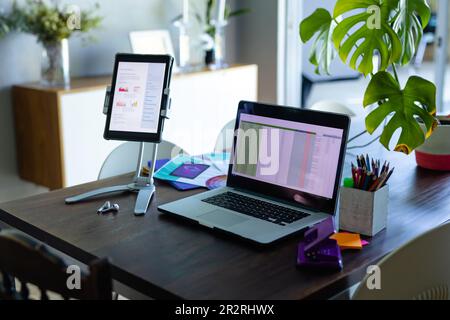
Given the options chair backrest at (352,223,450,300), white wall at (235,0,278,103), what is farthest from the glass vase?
chair backrest at (352,223,450,300)

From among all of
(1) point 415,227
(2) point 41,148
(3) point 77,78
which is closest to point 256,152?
(1) point 415,227

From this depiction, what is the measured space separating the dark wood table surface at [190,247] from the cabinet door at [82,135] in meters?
1.34

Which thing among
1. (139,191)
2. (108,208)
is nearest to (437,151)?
(139,191)

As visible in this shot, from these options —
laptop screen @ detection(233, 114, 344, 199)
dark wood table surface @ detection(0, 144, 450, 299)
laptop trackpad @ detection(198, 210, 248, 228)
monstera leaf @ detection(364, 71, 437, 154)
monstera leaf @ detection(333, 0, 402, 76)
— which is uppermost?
monstera leaf @ detection(333, 0, 402, 76)

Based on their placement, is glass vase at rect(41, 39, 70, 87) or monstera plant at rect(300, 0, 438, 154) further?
glass vase at rect(41, 39, 70, 87)

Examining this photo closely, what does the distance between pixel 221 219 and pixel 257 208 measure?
116mm

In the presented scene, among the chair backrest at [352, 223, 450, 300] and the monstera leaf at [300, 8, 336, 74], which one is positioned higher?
the monstera leaf at [300, 8, 336, 74]

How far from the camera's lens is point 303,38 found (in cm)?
207

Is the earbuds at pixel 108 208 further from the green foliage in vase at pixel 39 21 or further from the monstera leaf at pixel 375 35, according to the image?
the green foliage in vase at pixel 39 21

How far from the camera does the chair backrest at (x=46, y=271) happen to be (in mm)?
1076

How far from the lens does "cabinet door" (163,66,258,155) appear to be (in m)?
3.73

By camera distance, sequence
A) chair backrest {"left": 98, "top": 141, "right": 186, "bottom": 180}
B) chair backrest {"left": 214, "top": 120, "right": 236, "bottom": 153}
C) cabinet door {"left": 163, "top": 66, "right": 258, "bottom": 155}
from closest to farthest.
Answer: chair backrest {"left": 98, "top": 141, "right": 186, "bottom": 180} < chair backrest {"left": 214, "top": 120, "right": 236, "bottom": 153} < cabinet door {"left": 163, "top": 66, "right": 258, "bottom": 155}

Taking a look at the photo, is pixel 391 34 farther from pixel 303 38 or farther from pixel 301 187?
pixel 301 187

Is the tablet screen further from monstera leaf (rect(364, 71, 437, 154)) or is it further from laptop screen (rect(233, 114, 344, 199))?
monstera leaf (rect(364, 71, 437, 154))
